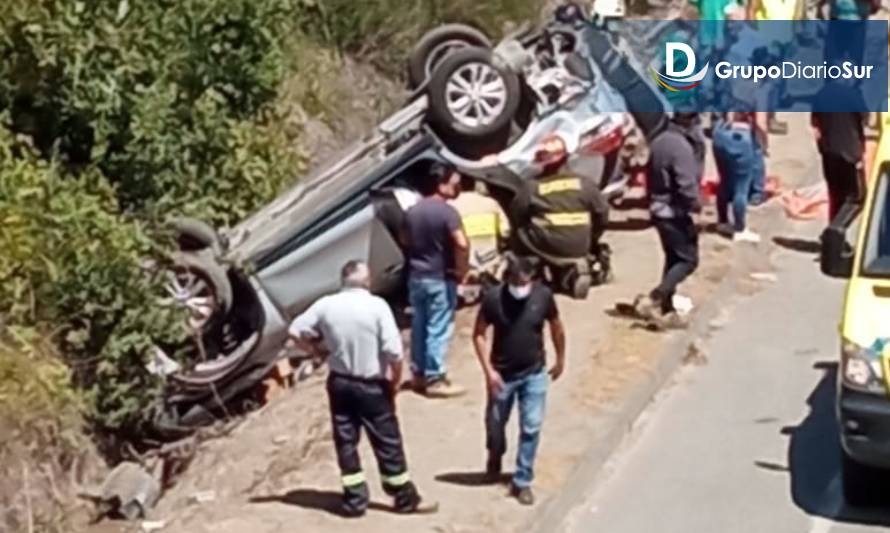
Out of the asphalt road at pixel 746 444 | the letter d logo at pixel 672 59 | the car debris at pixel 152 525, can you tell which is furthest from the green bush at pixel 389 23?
the car debris at pixel 152 525

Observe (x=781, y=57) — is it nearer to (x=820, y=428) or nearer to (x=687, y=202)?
(x=687, y=202)

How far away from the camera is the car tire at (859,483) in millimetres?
12984

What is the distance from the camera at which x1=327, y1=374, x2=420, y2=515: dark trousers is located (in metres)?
12.6

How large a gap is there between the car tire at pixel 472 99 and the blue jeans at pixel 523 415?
20.7 feet

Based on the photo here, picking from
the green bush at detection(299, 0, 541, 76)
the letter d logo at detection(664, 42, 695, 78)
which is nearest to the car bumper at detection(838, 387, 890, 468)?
the letter d logo at detection(664, 42, 695, 78)

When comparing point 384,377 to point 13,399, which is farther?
point 13,399

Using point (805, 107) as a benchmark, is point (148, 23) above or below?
above

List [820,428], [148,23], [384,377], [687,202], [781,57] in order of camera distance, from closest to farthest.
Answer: [384,377], [820,428], [687,202], [148,23], [781,57]

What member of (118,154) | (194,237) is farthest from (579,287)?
(118,154)

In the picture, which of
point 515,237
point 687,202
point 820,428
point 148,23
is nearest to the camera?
point 820,428

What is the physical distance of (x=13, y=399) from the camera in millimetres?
15242

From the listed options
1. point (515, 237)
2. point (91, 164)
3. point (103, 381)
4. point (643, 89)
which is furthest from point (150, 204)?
point (643, 89)

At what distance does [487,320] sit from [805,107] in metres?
10.8

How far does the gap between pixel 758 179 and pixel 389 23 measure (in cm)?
552
